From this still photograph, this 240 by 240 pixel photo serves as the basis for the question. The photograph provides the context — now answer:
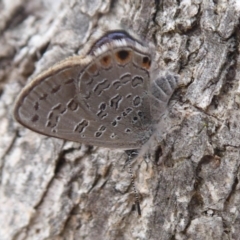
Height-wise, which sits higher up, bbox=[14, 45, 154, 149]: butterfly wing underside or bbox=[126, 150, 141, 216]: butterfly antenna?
bbox=[14, 45, 154, 149]: butterfly wing underside

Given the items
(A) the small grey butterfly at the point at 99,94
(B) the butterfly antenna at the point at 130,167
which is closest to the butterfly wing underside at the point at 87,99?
(A) the small grey butterfly at the point at 99,94

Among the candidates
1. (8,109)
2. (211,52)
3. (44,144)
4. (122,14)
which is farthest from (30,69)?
(211,52)

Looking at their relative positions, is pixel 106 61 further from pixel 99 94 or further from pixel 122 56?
pixel 99 94

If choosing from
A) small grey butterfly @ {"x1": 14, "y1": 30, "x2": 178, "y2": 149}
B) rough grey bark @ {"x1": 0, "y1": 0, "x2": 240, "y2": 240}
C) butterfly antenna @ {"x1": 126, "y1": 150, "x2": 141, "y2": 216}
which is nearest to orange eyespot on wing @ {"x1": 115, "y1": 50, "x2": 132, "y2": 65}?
small grey butterfly @ {"x1": 14, "y1": 30, "x2": 178, "y2": 149}

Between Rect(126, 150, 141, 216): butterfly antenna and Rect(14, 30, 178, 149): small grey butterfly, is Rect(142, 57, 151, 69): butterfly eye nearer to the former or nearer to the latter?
Rect(14, 30, 178, 149): small grey butterfly

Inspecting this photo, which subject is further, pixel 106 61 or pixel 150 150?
pixel 150 150

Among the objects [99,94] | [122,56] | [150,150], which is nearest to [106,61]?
[122,56]
